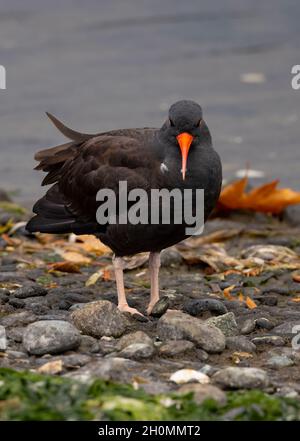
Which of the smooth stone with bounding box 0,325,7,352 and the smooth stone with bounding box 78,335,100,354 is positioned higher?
the smooth stone with bounding box 0,325,7,352

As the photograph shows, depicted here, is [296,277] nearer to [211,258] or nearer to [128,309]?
[211,258]

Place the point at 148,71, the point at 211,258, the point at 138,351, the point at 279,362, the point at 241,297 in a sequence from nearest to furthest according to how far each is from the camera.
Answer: the point at 138,351 < the point at 279,362 < the point at 241,297 < the point at 211,258 < the point at 148,71

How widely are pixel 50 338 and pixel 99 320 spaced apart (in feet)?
1.72

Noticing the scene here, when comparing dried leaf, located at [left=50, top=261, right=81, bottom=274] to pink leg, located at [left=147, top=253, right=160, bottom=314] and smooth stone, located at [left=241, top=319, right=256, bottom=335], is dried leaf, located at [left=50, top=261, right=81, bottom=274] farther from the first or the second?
smooth stone, located at [left=241, top=319, right=256, bottom=335]

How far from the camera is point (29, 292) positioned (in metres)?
6.65

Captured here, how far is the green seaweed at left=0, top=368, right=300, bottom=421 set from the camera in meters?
4.36

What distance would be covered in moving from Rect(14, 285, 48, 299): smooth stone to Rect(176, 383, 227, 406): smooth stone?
2.07 m

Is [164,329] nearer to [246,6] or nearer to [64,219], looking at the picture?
[64,219]

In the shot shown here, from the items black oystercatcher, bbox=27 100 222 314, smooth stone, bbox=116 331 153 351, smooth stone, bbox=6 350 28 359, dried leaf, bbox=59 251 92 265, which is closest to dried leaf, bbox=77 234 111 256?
dried leaf, bbox=59 251 92 265

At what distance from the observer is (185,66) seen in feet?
48.3

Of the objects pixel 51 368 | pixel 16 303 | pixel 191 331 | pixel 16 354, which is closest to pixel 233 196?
pixel 16 303

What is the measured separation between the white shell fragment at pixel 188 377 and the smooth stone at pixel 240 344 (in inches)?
26.9

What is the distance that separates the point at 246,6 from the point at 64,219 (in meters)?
11.2
